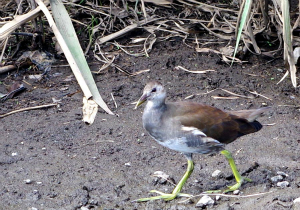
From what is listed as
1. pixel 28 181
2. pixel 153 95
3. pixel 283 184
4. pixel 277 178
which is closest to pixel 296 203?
pixel 283 184

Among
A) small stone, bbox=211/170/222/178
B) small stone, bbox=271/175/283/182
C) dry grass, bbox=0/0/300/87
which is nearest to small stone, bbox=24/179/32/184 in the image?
small stone, bbox=211/170/222/178

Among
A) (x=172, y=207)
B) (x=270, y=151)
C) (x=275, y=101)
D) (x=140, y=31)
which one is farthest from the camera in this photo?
(x=140, y=31)

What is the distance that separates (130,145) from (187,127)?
3.79 ft

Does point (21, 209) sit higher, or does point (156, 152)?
point (21, 209)

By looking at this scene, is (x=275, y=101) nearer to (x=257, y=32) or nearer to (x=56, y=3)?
(x=257, y=32)

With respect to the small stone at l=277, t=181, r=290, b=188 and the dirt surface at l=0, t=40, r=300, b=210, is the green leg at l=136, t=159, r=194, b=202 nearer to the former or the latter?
the dirt surface at l=0, t=40, r=300, b=210

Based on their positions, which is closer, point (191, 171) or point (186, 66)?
point (191, 171)

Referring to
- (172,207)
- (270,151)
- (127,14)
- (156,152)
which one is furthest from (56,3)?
(127,14)

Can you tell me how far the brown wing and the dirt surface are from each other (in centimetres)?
46

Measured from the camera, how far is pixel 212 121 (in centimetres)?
442

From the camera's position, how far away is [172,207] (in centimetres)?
420

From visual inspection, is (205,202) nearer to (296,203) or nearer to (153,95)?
(296,203)

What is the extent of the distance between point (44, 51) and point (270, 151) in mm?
3340

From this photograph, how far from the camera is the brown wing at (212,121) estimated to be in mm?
4348
